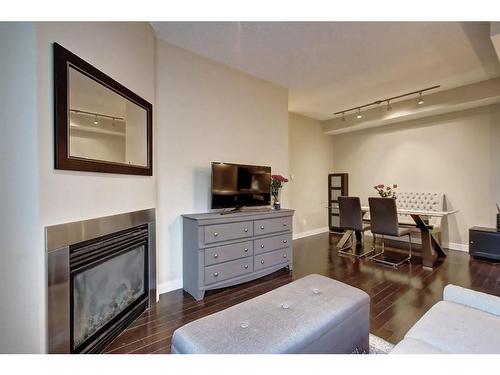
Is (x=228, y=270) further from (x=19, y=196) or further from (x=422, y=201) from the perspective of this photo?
(x=422, y=201)

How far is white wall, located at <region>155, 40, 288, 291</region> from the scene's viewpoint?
2713 mm

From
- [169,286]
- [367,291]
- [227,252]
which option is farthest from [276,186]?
[169,286]

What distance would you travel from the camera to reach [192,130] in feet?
9.66

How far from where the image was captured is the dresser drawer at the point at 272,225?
2969mm

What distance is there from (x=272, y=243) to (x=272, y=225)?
237mm

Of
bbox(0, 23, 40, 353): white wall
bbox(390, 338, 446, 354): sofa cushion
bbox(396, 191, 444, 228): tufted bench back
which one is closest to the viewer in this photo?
bbox(390, 338, 446, 354): sofa cushion

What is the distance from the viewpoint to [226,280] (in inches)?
106

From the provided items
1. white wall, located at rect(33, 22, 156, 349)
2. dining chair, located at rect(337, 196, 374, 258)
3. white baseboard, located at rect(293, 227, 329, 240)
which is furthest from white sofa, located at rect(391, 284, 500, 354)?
white baseboard, located at rect(293, 227, 329, 240)

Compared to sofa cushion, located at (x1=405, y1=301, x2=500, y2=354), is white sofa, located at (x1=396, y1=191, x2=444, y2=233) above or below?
above

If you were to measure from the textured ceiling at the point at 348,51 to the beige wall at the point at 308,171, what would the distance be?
1533mm

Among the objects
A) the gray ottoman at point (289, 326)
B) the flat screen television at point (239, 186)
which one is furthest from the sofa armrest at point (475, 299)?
the flat screen television at point (239, 186)

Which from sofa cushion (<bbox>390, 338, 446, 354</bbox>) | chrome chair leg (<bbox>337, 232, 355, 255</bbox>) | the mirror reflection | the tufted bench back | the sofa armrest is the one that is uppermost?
the mirror reflection

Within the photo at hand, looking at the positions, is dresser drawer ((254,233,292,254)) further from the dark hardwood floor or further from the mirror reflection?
the mirror reflection

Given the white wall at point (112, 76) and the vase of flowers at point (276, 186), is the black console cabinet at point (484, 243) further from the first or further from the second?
the white wall at point (112, 76)
